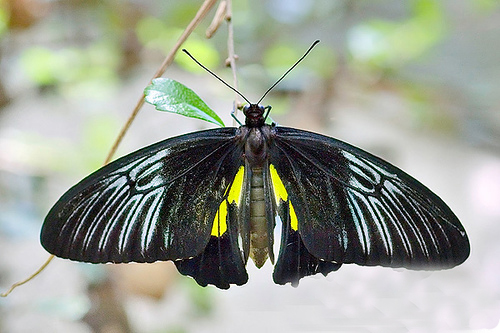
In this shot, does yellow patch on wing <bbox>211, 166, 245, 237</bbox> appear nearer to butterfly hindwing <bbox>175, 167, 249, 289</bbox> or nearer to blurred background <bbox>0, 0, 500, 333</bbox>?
butterfly hindwing <bbox>175, 167, 249, 289</bbox>

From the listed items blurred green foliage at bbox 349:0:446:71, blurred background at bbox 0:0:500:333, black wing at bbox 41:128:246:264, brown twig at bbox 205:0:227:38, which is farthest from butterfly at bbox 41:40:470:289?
blurred green foliage at bbox 349:0:446:71

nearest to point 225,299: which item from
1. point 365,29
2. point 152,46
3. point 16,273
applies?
point 16,273

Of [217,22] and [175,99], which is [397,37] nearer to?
[217,22]

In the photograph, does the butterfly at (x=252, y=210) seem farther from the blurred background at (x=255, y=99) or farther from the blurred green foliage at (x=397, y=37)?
the blurred green foliage at (x=397, y=37)

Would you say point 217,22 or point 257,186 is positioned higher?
point 217,22

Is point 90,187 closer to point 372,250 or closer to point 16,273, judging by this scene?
point 372,250

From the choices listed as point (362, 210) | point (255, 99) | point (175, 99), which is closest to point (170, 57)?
point (175, 99)
